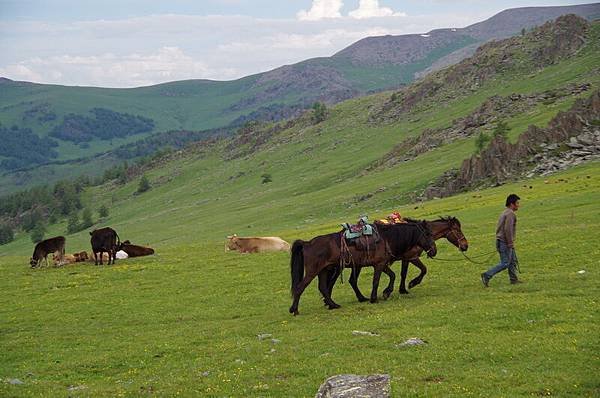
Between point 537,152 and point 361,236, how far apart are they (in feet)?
176

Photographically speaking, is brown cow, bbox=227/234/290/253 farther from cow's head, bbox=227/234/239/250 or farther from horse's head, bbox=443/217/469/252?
horse's head, bbox=443/217/469/252

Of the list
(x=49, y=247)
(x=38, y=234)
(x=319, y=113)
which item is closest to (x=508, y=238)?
(x=49, y=247)

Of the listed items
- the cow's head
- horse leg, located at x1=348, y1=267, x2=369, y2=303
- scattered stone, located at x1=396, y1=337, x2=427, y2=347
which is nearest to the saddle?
horse leg, located at x1=348, y1=267, x2=369, y2=303

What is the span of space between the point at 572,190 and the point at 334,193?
43.1m

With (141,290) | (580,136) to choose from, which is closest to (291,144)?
(580,136)

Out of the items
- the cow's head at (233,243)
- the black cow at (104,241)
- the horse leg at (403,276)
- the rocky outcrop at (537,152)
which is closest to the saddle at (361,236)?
the horse leg at (403,276)

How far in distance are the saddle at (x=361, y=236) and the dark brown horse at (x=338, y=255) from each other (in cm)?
12

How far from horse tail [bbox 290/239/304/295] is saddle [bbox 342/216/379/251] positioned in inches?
63.6

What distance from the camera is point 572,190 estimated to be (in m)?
48.1

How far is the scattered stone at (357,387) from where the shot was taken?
10.8 m

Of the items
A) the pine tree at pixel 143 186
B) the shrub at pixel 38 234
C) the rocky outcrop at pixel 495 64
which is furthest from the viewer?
the pine tree at pixel 143 186

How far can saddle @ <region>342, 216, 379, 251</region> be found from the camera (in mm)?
20562

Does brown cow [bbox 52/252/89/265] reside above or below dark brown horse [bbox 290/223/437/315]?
below

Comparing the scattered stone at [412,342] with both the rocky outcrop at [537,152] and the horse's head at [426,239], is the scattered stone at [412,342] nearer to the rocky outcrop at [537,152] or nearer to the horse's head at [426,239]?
the horse's head at [426,239]
